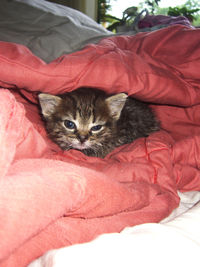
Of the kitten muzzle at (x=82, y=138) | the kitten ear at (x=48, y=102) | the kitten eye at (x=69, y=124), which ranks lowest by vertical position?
the kitten muzzle at (x=82, y=138)

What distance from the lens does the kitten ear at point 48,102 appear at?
5.30ft

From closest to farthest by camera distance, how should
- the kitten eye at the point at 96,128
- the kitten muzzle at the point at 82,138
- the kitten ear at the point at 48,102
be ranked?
1. the kitten ear at the point at 48,102
2. the kitten muzzle at the point at 82,138
3. the kitten eye at the point at 96,128

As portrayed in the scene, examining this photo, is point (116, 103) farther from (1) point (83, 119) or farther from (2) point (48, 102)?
(2) point (48, 102)

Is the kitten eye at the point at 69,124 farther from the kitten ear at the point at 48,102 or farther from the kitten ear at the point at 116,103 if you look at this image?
the kitten ear at the point at 116,103

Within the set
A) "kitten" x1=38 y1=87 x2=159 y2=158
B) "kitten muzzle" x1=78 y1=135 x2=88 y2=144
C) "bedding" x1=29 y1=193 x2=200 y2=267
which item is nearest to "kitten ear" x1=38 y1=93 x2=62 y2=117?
"kitten" x1=38 y1=87 x2=159 y2=158

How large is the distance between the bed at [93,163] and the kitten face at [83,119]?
0.12 meters

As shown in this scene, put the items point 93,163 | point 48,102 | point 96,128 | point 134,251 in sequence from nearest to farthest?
1. point 134,251
2. point 93,163
3. point 48,102
4. point 96,128

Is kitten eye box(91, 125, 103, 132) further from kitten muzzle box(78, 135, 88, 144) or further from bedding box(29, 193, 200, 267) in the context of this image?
bedding box(29, 193, 200, 267)

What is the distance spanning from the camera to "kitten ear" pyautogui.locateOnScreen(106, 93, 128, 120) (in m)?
1.66

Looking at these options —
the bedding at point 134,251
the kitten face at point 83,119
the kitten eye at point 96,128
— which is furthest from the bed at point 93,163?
the kitten eye at point 96,128

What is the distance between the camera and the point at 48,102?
173 cm

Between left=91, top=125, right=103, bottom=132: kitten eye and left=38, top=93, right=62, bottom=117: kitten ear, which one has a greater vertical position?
left=38, top=93, right=62, bottom=117: kitten ear

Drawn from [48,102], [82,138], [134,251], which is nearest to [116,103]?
[82,138]

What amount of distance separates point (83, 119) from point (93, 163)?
1.44 ft
